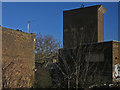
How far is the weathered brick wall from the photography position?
22.5 ft

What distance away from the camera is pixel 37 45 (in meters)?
19.9

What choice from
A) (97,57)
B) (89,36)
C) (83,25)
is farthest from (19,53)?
(83,25)

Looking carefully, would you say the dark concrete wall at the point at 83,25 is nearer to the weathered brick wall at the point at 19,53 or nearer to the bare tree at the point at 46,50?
the bare tree at the point at 46,50

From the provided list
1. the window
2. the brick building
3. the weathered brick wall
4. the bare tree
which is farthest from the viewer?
the bare tree

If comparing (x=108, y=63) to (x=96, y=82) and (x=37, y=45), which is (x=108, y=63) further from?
(x=37, y=45)

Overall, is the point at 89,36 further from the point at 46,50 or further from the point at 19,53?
the point at 19,53

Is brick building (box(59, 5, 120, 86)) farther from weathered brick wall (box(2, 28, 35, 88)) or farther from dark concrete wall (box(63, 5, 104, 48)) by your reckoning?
weathered brick wall (box(2, 28, 35, 88))

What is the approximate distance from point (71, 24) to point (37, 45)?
6.39m

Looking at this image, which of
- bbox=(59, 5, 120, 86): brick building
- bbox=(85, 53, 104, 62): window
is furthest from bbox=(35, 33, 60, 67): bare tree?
bbox=(85, 53, 104, 62): window

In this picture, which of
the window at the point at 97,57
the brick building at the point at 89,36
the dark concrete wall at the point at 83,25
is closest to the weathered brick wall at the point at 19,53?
the brick building at the point at 89,36

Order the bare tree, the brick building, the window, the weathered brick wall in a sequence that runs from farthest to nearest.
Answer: the bare tree < the window < the brick building < the weathered brick wall

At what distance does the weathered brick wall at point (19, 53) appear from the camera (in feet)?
22.5

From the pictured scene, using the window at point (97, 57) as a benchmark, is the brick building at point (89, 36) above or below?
above

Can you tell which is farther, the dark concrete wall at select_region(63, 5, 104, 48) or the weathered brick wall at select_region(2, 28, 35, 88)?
the dark concrete wall at select_region(63, 5, 104, 48)
